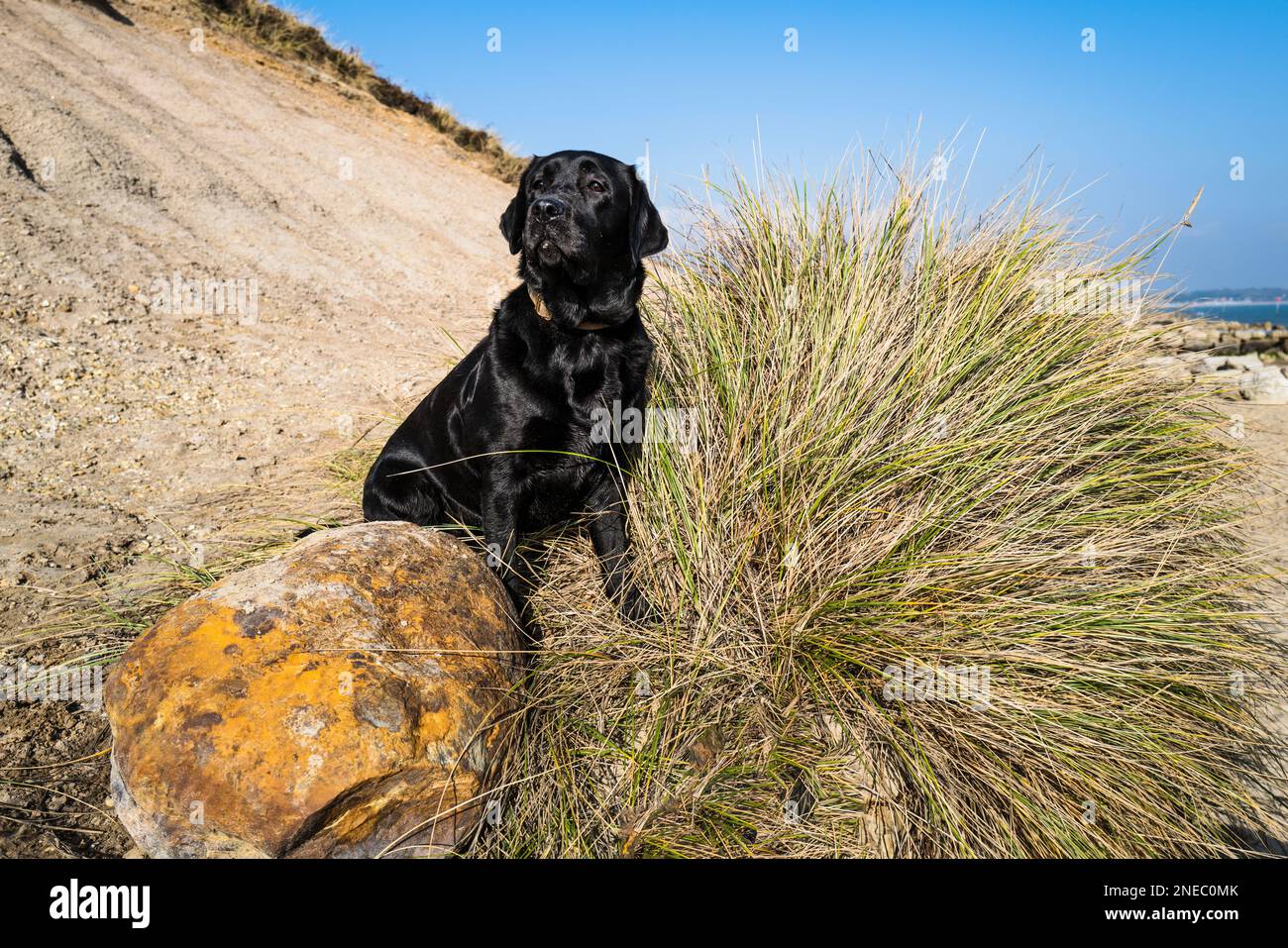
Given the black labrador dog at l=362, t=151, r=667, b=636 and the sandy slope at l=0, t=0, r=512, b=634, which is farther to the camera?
the sandy slope at l=0, t=0, r=512, b=634

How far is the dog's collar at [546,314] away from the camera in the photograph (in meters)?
2.77

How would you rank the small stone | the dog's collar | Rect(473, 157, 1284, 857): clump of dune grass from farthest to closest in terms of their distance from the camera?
the small stone < the dog's collar < Rect(473, 157, 1284, 857): clump of dune grass

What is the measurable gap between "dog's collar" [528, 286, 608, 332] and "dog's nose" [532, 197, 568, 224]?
0.81 feet

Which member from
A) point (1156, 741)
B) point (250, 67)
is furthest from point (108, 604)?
point (250, 67)

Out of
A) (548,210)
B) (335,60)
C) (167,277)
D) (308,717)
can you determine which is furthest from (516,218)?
(335,60)

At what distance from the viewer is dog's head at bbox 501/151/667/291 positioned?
8.80ft

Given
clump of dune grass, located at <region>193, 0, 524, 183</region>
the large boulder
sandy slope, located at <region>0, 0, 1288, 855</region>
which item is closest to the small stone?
sandy slope, located at <region>0, 0, 1288, 855</region>

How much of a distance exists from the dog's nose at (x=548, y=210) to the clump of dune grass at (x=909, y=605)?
789 millimetres

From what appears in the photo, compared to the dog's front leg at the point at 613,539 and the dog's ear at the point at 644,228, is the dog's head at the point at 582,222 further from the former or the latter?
the dog's front leg at the point at 613,539

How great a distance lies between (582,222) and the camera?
→ 2719mm

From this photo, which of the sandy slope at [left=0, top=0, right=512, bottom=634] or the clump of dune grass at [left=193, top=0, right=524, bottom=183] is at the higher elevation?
the clump of dune grass at [left=193, top=0, right=524, bottom=183]

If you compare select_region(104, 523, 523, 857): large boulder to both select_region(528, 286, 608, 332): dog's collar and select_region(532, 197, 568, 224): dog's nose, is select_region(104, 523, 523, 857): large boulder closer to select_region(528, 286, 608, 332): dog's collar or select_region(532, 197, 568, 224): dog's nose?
select_region(528, 286, 608, 332): dog's collar

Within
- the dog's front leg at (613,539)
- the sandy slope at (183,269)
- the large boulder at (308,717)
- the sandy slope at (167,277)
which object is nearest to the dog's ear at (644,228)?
the dog's front leg at (613,539)

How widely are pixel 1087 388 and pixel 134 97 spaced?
1016 cm
